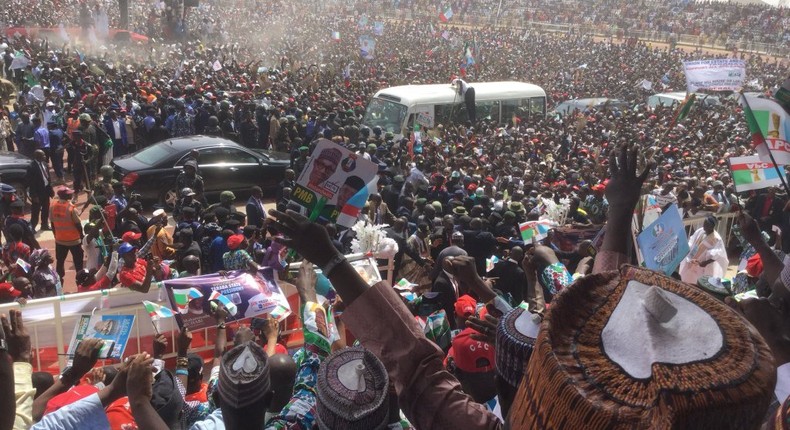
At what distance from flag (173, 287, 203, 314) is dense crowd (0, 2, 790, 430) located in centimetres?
31

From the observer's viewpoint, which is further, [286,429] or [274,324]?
[274,324]

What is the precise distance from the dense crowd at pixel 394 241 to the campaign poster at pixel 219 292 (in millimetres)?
278

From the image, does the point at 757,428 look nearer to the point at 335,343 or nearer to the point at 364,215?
the point at 335,343

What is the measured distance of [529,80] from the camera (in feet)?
90.6

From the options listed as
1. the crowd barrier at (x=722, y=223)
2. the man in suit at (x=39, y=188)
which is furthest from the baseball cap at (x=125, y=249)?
the crowd barrier at (x=722, y=223)

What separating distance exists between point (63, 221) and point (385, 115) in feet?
30.3

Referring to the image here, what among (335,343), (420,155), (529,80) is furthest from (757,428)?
(529,80)

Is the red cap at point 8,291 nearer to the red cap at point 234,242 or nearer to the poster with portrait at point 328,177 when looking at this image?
the red cap at point 234,242

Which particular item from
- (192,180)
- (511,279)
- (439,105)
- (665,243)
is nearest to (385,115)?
(439,105)

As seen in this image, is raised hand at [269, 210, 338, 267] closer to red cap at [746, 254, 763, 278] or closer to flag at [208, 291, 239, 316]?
flag at [208, 291, 239, 316]

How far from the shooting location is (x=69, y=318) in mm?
4852

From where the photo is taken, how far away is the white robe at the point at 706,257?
732 centimetres

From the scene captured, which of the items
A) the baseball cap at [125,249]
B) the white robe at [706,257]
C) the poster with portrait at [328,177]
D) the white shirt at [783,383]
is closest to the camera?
→ the white shirt at [783,383]

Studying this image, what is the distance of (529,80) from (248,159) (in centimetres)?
1835
